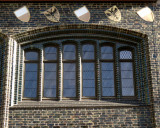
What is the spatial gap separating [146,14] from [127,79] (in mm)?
2456

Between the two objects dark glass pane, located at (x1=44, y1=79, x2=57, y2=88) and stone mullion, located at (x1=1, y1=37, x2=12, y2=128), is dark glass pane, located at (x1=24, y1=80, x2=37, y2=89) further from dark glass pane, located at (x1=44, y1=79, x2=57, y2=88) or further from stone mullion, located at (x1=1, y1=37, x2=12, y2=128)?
stone mullion, located at (x1=1, y1=37, x2=12, y2=128)

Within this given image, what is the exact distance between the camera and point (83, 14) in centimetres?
1085

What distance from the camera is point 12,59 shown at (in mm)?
10367

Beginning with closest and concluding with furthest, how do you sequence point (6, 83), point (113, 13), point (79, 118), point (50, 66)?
point (79, 118), point (6, 83), point (50, 66), point (113, 13)

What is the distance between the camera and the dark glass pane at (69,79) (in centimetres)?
1044

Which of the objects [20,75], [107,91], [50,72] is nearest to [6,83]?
[20,75]

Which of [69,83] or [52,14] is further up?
[52,14]

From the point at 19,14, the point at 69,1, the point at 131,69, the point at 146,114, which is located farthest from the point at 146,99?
the point at 19,14

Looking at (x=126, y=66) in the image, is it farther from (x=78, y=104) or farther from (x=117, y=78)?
(x=78, y=104)

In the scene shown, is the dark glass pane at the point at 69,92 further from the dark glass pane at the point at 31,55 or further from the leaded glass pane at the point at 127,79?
the leaded glass pane at the point at 127,79

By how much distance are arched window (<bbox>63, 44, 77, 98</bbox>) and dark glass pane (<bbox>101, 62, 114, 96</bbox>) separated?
1018mm

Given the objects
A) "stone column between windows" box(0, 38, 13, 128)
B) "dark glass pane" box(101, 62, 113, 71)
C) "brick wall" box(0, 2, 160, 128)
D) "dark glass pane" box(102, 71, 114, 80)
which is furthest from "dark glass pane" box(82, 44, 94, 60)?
"stone column between windows" box(0, 38, 13, 128)

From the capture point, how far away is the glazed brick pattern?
9805mm

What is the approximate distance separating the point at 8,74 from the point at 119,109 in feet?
12.8
